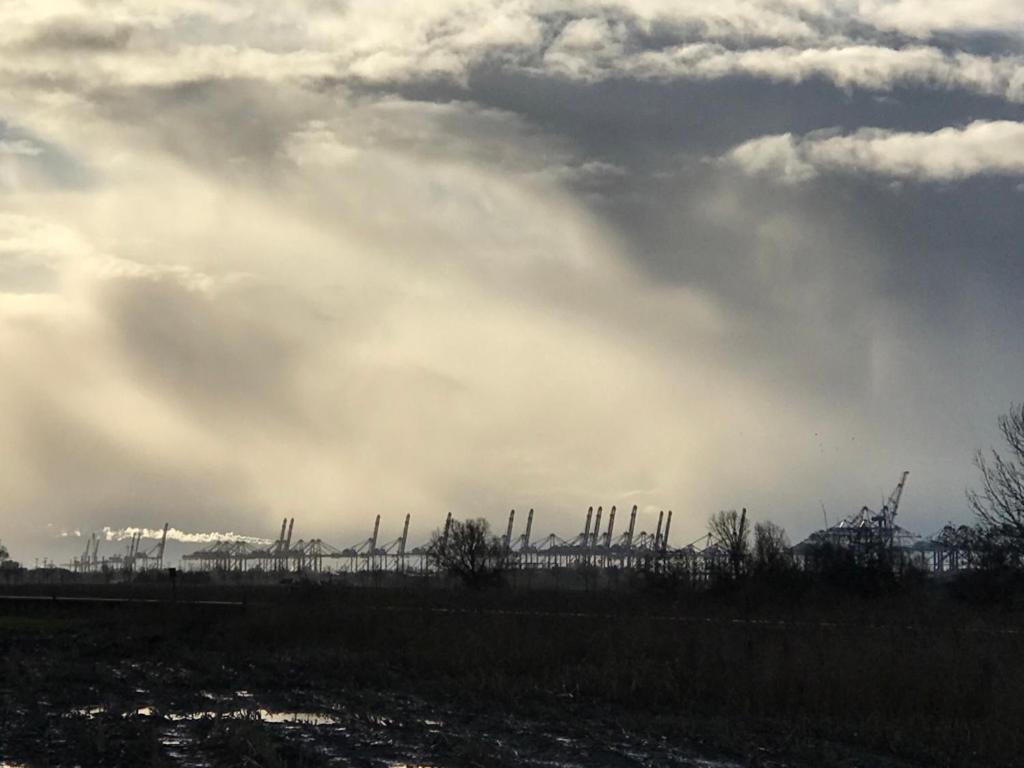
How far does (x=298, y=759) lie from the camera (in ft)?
55.5

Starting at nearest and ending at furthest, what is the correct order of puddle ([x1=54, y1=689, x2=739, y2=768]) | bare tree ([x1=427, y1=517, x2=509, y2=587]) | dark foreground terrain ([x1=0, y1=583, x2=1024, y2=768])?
puddle ([x1=54, y1=689, x2=739, y2=768]), dark foreground terrain ([x1=0, y1=583, x2=1024, y2=768]), bare tree ([x1=427, y1=517, x2=509, y2=587])

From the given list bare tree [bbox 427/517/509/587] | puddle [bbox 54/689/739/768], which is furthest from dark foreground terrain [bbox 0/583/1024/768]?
bare tree [bbox 427/517/509/587]

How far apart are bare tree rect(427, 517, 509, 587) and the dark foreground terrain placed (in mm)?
52964

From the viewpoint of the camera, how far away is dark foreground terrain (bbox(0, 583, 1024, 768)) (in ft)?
62.3

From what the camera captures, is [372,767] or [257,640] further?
[257,640]

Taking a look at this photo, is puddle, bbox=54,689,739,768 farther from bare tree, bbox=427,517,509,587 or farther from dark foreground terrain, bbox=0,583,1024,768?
bare tree, bbox=427,517,509,587

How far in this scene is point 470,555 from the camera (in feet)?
330

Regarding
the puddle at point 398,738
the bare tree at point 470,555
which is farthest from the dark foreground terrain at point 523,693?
the bare tree at point 470,555

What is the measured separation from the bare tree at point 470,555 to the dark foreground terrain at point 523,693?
53.0m

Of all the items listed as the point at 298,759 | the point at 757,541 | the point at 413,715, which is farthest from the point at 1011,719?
the point at 757,541

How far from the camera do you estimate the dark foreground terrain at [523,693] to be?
19.0 meters

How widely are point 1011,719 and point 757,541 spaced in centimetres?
4989

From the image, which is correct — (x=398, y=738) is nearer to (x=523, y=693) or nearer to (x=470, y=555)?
(x=523, y=693)

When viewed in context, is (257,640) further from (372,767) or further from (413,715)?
(372,767)
